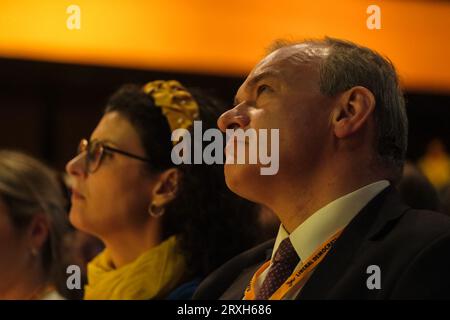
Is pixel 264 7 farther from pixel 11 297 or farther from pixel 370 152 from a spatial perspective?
pixel 11 297

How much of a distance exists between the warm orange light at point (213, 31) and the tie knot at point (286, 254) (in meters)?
0.42

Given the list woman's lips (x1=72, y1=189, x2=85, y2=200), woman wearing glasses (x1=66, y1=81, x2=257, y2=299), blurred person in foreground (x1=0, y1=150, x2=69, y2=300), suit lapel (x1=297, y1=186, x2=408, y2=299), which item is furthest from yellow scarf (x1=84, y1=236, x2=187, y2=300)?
suit lapel (x1=297, y1=186, x2=408, y2=299)

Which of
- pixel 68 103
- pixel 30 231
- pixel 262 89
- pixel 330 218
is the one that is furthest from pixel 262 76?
pixel 68 103

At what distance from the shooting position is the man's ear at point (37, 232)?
2215 millimetres

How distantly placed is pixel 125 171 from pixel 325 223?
57 centimetres

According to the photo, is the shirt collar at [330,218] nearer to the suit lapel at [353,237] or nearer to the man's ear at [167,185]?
the suit lapel at [353,237]

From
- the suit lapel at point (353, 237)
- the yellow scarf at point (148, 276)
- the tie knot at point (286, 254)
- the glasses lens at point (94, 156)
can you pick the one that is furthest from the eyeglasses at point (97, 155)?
the suit lapel at point (353, 237)

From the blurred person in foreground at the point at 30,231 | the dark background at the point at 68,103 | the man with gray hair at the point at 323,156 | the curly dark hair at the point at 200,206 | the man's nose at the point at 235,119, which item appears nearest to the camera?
the man with gray hair at the point at 323,156

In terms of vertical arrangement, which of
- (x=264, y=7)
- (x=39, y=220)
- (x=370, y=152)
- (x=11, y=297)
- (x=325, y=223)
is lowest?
(x=11, y=297)

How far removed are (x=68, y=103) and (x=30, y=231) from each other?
1.59ft
